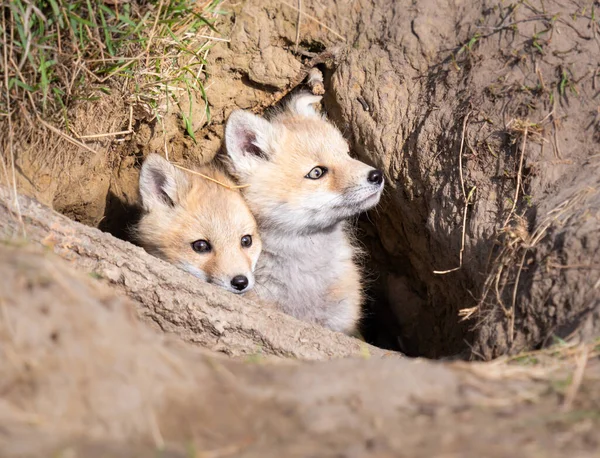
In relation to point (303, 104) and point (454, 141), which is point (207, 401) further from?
point (303, 104)

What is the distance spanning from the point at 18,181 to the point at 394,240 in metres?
3.38

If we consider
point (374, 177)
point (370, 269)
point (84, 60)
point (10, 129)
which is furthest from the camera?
point (370, 269)

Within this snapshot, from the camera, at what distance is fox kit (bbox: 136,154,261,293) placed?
443 cm

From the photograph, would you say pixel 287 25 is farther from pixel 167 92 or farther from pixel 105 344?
pixel 105 344

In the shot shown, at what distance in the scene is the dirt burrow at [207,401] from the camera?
195 centimetres

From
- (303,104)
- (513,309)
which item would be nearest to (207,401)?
(513,309)

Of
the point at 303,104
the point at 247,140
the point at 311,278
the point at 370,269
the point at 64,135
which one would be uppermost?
the point at 303,104

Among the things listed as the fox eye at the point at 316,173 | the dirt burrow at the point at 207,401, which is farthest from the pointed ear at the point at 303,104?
the dirt burrow at the point at 207,401

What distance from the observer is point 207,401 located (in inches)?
85.0

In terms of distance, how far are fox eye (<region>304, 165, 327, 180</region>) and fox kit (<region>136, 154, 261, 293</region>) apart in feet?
1.83

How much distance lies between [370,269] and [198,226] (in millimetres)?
2511

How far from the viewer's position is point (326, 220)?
15.6 feet

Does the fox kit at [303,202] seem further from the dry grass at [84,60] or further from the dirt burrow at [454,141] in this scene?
the dry grass at [84,60]

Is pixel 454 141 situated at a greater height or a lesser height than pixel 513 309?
greater
